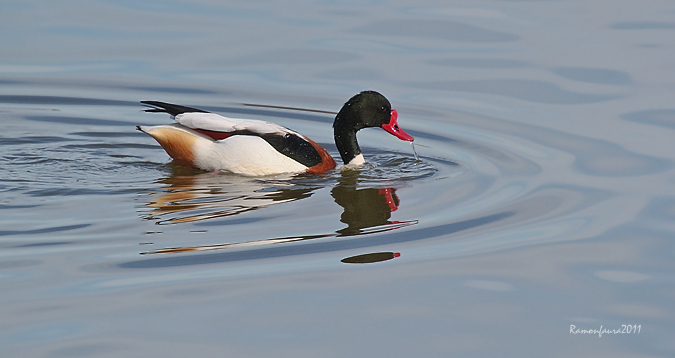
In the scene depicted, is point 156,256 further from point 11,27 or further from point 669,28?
point 669,28

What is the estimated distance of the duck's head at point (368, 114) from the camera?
408 inches

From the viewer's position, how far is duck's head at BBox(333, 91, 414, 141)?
10367 millimetres

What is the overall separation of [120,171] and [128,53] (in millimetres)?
5059

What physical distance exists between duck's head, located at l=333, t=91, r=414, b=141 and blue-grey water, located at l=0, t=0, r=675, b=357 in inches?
16.7

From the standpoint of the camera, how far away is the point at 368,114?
10398 millimetres

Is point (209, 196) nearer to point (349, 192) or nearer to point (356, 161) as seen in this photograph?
point (349, 192)

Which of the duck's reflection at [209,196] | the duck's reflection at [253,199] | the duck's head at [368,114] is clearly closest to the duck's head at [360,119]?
the duck's head at [368,114]

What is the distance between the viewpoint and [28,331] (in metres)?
5.62

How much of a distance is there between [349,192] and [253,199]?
103cm

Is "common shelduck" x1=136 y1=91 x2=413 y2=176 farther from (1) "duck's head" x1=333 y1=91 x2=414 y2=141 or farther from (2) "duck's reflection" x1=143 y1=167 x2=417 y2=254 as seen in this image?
(1) "duck's head" x1=333 y1=91 x2=414 y2=141

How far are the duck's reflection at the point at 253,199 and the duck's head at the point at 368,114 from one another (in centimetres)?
63

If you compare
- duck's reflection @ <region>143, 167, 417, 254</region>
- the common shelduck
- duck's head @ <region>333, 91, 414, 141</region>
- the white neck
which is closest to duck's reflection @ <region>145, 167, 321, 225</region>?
duck's reflection @ <region>143, 167, 417, 254</region>

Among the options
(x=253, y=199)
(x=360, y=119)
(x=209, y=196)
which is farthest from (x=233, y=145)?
(x=360, y=119)

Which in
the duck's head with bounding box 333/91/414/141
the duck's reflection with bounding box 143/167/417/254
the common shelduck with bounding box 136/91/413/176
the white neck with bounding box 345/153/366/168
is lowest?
the duck's reflection with bounding box 143/167/417/254
